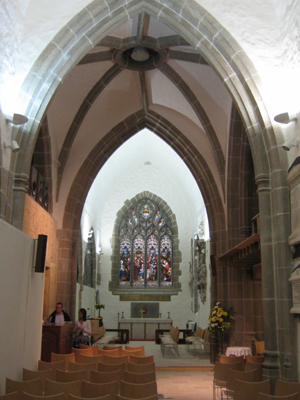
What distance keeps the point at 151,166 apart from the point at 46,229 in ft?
28.3

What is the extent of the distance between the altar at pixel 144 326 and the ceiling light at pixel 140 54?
10285 millimetres

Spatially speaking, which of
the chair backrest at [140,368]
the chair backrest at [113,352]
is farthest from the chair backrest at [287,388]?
the chair backrest at [113,352]

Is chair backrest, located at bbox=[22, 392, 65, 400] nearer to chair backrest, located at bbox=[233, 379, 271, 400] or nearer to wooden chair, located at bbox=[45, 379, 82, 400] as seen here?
wooden chair, located at bbox=[45, 379, 82, 400]

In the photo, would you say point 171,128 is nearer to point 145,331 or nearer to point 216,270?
point 216,270

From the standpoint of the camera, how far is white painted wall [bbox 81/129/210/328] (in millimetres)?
16469

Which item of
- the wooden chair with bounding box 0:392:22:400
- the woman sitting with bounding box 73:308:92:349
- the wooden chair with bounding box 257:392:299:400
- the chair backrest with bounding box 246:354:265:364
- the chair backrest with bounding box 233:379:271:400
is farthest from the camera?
the woman sitting with bounding box 73:308:92:349

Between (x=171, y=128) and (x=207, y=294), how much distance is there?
5.39 metres

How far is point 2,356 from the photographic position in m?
4.64

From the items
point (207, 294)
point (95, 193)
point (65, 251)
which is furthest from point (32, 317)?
point (95, 193)

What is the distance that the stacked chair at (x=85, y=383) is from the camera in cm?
397

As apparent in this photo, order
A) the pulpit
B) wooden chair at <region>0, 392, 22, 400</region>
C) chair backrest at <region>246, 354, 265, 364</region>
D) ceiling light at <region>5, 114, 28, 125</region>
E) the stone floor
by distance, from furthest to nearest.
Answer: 1. the pulpit
2. the stone floor
3. chair backrest at <region>246, 354, 265, 364</region>
4. ceiling light at <region>5, 114, 28, 125</region>
5. wooden chair at <region>0, 392, 22, 400</region>

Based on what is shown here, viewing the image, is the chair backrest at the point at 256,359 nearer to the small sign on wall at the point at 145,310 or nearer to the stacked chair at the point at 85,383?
the stacked chair at the point at 85,383

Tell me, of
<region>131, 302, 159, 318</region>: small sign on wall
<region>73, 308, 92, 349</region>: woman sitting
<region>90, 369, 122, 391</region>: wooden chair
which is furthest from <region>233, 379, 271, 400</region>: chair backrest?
<region>131, 302, 159, 318</region>: small sign on wall

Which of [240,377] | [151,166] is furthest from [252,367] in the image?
[151,166]
